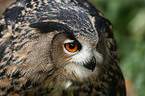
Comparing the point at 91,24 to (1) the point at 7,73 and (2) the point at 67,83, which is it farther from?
(1) the point at 7,73

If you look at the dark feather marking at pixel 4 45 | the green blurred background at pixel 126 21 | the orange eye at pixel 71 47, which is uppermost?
the orange eye at pixel 71 47

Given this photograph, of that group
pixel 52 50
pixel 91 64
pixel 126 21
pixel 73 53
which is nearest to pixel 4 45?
pixel 52 50

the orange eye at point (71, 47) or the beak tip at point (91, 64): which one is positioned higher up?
the orange eye at point (71, 47)

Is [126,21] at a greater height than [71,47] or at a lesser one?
lesser

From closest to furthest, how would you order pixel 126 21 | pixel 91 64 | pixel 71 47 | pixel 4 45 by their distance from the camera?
pixel 71 47, pixel 91 64, pixel 4 45, pixel 126 21

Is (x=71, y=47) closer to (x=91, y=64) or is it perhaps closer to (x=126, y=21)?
(x=91, y=64)

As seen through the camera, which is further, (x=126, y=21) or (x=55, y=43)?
(x=126, y=21)

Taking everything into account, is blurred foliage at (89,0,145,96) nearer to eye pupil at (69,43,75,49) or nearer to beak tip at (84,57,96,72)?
beak tip at (84,57,96,72)

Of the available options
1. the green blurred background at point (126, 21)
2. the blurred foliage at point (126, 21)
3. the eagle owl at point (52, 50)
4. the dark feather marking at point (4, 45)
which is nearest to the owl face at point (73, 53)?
the eagle owl at point (52, 50)

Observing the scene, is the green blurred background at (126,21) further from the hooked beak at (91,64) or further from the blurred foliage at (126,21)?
the hooked beak at (91,64)
